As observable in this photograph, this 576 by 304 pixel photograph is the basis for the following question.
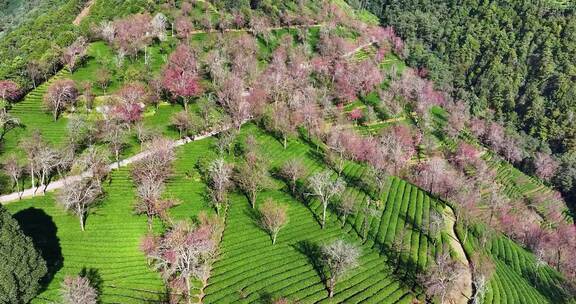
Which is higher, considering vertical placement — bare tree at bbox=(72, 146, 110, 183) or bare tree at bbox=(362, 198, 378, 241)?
bare tree at bbox=(72, 146, 110, 183)

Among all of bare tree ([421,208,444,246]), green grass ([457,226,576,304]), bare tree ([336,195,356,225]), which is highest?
bare tree ([336,195,356,225])

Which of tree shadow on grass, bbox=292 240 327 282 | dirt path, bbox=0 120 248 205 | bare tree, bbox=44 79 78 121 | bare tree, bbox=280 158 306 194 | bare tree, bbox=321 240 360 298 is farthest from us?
bare tree, bbox=44 79 78 121

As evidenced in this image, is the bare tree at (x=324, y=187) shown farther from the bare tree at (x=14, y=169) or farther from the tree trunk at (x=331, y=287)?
the bare tree at (x=14, y=169)

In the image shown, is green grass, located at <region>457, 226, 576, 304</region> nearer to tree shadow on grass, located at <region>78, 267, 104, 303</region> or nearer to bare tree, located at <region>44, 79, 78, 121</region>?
tree shadow on grass, located at <region>78, 267, 104, 303</region>

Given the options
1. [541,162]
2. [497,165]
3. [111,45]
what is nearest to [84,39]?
[111,45]

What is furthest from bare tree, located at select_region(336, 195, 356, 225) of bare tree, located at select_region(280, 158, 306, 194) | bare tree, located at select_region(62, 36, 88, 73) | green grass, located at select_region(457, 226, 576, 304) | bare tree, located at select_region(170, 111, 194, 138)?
bare tree, located at select_region(62, 36, 88, 73)

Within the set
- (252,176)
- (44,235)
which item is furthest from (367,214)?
(44,235)

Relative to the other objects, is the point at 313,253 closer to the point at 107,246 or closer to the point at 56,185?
the point at 107,246
